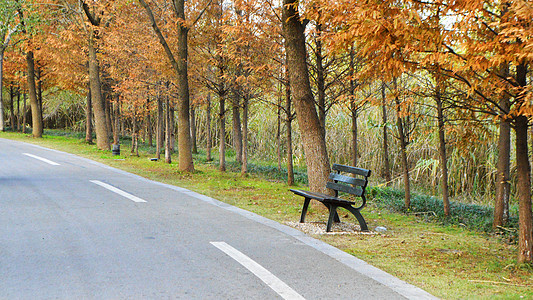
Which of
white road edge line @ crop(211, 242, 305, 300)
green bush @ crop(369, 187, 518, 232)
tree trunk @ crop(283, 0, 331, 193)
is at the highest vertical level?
tree trunk @ crop(283, 0, 331, 193)

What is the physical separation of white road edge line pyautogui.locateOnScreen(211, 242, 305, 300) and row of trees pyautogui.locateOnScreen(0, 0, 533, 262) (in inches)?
118

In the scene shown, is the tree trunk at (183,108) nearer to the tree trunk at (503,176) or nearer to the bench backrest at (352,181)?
the bench backrest at (352,181)

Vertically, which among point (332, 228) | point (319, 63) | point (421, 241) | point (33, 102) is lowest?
point (421, 241)

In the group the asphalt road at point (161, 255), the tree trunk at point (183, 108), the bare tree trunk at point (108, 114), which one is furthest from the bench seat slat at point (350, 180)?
the bare tree trunk at point (108, 114)

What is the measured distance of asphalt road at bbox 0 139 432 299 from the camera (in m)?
4.54

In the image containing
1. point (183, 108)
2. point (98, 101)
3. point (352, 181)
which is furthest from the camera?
point (98, 101)

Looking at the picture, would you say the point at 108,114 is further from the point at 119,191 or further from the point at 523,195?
the point at 523,195

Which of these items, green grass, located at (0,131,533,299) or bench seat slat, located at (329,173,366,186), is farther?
bench seat slat, located at (329,173,366,186)

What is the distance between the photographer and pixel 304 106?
30.7 feet

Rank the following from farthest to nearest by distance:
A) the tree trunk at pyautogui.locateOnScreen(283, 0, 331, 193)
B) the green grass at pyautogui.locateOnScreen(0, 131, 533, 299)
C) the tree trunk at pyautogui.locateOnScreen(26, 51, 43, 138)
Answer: the tree trunk at pyautogui.locateOnScreen(26, 51, 43, 138) < the tree trunk at pyautogui.locateOnScreen(283, 0, 331, 193) < the green grass at pyautogui.locateOnScreen(0, 131, 533, 299)

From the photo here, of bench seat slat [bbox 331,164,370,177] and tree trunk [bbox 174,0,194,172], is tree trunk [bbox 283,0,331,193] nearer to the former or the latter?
bench seat slat [bbox 331,164,370,177]

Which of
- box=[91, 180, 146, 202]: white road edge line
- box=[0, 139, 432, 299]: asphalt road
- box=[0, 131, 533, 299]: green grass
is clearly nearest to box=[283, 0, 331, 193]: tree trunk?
box=[0, 131, 533, 299]: green grass

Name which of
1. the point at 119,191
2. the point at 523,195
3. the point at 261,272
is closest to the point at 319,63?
the point at 119,191

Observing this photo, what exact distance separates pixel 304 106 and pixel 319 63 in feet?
10.9
